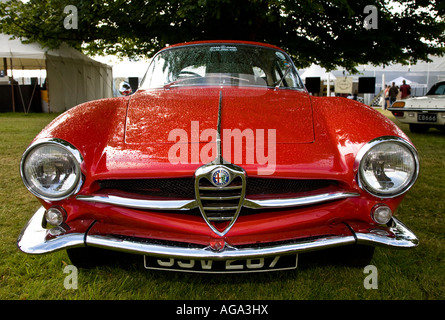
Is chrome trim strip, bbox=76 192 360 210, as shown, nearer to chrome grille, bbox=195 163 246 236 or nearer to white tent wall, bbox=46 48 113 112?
chrome grille, bbox=195 163 246 236

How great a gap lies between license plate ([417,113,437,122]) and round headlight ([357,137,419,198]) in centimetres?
736

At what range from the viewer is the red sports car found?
5.31ft

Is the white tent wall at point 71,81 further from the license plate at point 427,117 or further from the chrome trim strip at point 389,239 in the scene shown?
the chrome trim strip at point 389,239

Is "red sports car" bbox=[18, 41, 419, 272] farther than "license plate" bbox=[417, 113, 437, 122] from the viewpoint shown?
No

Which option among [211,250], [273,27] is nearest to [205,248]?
[211,250]

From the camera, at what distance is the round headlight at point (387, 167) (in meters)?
1.69

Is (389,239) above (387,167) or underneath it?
underneath

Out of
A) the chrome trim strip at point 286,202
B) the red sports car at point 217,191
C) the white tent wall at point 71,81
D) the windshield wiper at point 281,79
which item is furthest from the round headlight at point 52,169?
the white tent wall at point 71,81

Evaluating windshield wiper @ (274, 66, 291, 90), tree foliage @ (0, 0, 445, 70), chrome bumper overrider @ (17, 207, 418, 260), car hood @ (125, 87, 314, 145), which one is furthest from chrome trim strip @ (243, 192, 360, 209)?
tree foliage @ (0, 0, 445, 70)

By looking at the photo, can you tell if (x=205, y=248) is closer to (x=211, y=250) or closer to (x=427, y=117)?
(x=211, y=250)

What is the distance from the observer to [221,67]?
281 cm

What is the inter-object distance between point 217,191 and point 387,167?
0.81 m
